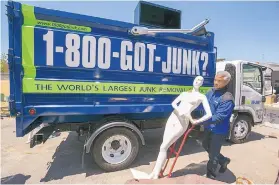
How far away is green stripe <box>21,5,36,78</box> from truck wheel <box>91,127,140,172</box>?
5.14 ft

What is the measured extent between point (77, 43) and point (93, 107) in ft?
3.65

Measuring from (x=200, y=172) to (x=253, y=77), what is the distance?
313 cm

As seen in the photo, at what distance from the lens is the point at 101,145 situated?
349 centimetres

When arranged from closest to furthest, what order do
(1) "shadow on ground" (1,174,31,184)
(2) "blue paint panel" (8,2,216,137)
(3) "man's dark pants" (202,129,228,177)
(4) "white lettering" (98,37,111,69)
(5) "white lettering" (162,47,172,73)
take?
(2) "blue paint panel" (8,2,216,137) → (3) "man's dark pants" (202,129,228,177) → (1) "shadow on ground" (1,174,31,184) → (4) "white lettering" (98,37,111,69) → (5) "white lettering" (162,47,172,73)

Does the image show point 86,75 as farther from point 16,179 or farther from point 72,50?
point 16,179

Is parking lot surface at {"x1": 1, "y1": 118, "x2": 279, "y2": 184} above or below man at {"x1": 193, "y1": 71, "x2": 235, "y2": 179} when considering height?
below

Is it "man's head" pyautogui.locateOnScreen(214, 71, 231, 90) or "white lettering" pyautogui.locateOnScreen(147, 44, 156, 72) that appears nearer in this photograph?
"man's head" pyautogui.locateOnScreen(214, 71, 231, 90)

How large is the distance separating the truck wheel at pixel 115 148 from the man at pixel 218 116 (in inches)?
53.4

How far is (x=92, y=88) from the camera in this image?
132 inches

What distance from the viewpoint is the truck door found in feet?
16.3

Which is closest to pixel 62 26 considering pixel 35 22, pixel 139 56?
pixel 35 22

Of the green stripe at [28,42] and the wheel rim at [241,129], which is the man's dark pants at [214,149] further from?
the green stripe at [28,42]

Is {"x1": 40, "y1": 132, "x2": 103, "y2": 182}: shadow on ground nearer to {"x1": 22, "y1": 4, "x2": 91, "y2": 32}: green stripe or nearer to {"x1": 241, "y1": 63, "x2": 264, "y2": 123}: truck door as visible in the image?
{"x1": 22, "y1": 4, "x2": 91, "y2": 32}: green stripe

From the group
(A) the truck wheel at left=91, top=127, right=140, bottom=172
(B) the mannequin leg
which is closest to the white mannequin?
Answer: (B) the mannequin leg
